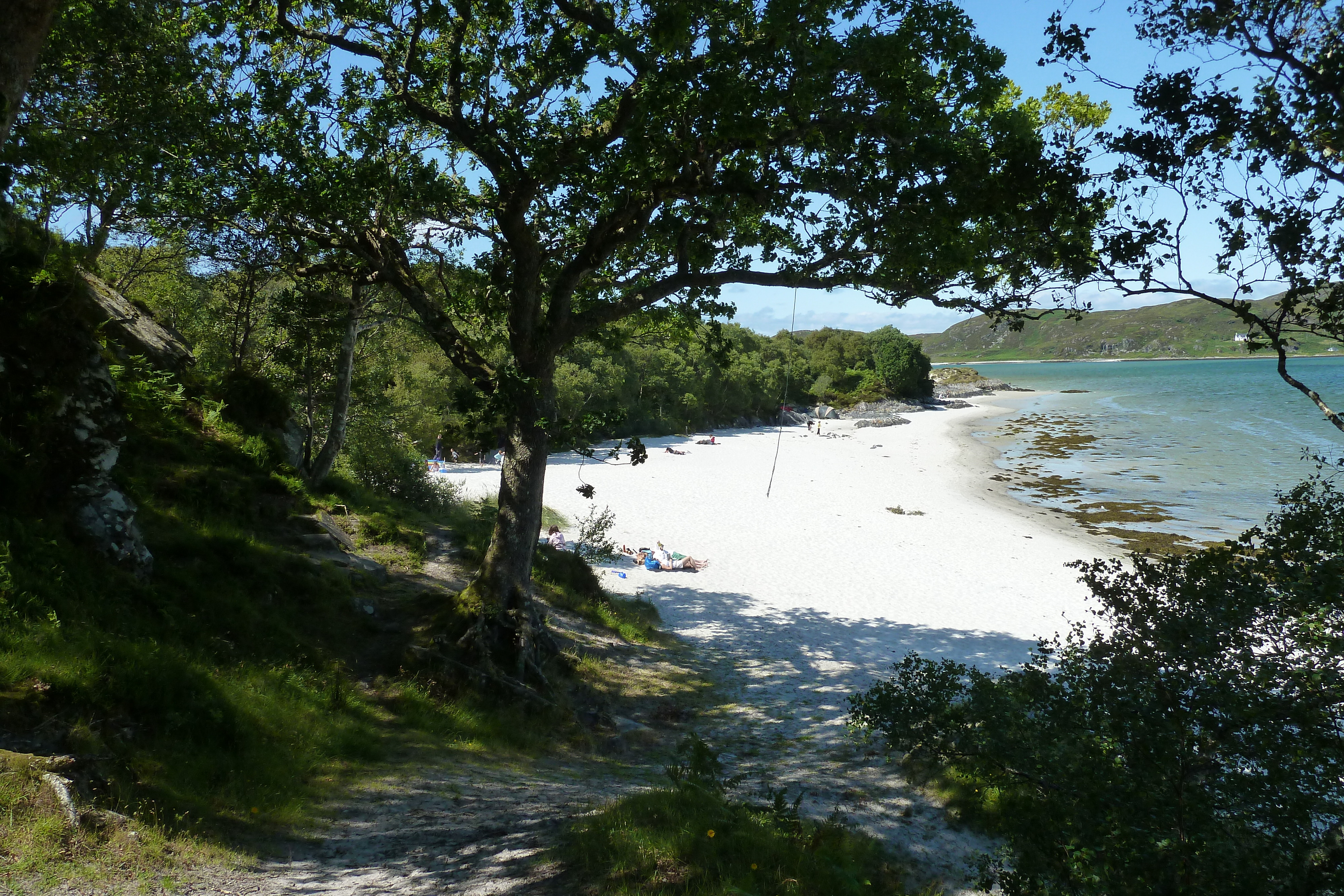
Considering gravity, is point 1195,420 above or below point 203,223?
below

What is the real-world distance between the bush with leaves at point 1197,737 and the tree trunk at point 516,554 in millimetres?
5688

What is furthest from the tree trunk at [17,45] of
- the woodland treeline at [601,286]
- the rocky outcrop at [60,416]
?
the rocky outcrop at [60,416]

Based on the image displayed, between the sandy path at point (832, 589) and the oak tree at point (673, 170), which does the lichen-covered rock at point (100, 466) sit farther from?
the sandy path at point (832, 589)

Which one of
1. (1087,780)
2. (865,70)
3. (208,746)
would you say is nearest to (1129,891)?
(1087,780)

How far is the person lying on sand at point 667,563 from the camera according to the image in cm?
1836

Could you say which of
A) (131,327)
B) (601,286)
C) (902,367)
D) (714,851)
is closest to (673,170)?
(601,286)

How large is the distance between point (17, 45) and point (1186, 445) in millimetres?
54280

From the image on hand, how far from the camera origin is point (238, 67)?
8.80 m

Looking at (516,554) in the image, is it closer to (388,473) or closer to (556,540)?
(556,540)

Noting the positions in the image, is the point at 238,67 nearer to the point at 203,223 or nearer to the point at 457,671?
the point at 203,223

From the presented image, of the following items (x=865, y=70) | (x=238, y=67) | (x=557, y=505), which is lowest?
(x=557, y=505)

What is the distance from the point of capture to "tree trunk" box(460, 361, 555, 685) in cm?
863

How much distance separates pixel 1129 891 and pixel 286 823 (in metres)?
5.13

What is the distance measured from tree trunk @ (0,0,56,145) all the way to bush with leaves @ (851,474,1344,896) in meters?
7.60
